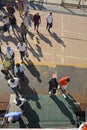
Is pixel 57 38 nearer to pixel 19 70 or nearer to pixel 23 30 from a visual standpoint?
pixel 23 30

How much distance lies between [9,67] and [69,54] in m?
4.40

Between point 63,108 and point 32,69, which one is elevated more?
point 32,69

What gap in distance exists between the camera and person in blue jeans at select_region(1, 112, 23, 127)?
599 inches

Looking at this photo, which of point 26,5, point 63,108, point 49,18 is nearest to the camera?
point 63,108

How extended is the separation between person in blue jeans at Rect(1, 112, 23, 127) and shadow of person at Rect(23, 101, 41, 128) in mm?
661

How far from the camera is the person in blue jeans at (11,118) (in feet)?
49.9

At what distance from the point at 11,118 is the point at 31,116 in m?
1.42

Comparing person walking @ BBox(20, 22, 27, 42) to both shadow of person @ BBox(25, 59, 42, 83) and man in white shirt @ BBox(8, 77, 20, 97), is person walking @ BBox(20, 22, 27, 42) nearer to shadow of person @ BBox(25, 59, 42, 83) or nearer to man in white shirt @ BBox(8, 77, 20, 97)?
shadow of person @ BBox(25, 59, 42, 83)

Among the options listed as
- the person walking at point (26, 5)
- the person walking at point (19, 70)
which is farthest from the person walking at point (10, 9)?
the person walking at point (19, 70)

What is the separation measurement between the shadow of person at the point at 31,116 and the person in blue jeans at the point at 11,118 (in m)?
0.66

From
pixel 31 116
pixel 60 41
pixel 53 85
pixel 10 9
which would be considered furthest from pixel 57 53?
pixel 31 116

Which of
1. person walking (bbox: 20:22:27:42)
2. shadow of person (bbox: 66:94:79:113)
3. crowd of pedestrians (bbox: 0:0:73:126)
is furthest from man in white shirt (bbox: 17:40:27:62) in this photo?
shadow of person (bbox: 66:94:79:113)

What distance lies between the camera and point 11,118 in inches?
597

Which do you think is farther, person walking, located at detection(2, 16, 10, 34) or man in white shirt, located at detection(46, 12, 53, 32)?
man in white shirt, located at detection(46, 12, 53, 32)
